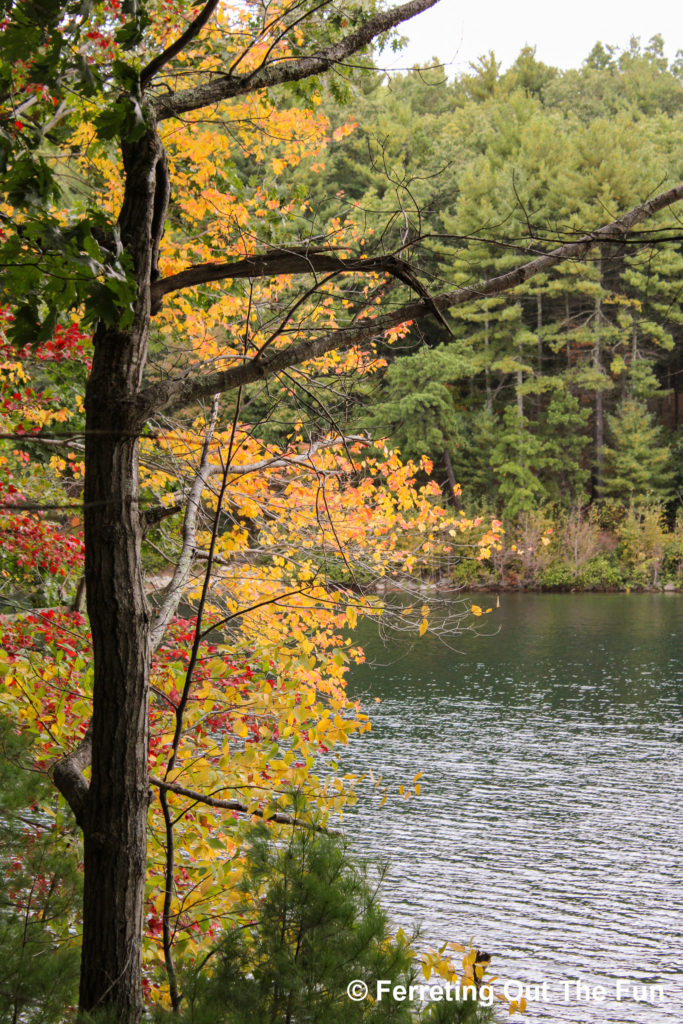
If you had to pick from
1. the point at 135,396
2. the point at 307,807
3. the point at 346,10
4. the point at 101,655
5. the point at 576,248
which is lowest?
the point at 307,807

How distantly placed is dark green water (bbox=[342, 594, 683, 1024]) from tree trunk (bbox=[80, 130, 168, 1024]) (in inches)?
83.8

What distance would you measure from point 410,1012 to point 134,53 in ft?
14.8

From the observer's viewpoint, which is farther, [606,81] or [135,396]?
[606,81]

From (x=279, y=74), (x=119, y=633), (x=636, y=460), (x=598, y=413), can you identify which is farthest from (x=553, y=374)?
(x=119, y=633)

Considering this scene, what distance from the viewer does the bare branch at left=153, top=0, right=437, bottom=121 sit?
2.66m

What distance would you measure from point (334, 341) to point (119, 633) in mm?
1055

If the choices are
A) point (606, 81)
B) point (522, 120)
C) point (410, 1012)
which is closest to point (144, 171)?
point (410, 1012)

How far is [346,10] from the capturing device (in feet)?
12.0

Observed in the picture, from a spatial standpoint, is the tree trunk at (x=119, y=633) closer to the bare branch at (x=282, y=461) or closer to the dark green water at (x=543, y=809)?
the bare branch at (x=282, y=461)

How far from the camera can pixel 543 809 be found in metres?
12.2

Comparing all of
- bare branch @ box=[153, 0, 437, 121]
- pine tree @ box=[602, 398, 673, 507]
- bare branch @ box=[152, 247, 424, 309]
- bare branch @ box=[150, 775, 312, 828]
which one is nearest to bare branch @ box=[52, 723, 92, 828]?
bare branch @ box=[150, 775, 312, 828]

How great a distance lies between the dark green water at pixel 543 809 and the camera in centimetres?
862

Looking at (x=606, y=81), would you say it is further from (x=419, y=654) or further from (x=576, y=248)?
(x=576, y=248)

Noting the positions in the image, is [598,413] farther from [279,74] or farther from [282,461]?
[279,74]
